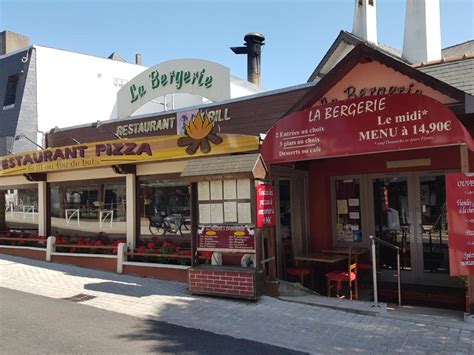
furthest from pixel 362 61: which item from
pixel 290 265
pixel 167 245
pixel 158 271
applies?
pixel 158 271

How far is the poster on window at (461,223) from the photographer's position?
5.92 meters

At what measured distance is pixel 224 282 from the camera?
24.8 ft

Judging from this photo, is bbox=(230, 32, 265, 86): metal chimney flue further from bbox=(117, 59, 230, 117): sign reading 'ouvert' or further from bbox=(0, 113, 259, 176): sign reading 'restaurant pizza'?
bbox=(0, 113, 259, 176): sign reading 'restaurant pizza'

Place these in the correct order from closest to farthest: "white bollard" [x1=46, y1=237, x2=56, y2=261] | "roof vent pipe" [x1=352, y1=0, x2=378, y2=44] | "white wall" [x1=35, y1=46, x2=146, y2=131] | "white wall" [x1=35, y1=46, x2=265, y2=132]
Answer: "white bollard" [x1=46, y1=237, x2=56, y2=261]
"roof vent pipe" [x1=352, y1=0, x2=378, y2=44]
"white wall" [x1=35, y1=46, x2=265, y2=132]
"white wall" [x1=35, y1=46, x2=146, y2=131]

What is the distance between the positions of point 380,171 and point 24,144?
45.7 ft

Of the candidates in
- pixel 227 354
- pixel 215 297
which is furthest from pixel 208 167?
pixel 227 354

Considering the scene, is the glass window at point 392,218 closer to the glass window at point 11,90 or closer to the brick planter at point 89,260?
the brick planter at point 89,260

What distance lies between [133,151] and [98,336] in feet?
17.5

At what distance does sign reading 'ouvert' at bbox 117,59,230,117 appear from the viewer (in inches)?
455

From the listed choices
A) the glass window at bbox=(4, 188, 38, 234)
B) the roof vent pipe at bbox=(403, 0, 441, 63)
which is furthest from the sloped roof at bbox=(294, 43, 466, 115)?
the glass window at bbox=(4, 188, 38, 234)

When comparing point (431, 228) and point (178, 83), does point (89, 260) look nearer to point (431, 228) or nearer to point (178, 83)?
point (178, 83)

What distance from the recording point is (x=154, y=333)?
5762 mm

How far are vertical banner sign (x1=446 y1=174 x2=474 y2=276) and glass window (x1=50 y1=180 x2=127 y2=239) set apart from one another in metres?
7.81

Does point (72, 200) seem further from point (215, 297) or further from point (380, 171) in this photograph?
point (380, 171)
